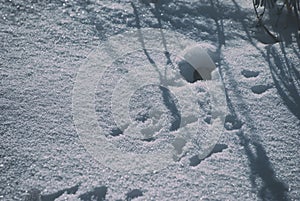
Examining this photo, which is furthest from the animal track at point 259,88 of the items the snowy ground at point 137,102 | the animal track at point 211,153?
the animal track at point 211,153

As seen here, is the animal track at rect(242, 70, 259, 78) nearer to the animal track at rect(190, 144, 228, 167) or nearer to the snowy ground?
the snowy ground

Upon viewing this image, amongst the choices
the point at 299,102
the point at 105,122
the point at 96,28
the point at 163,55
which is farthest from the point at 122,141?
the point at 299,102

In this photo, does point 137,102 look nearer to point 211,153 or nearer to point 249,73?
point 211,153

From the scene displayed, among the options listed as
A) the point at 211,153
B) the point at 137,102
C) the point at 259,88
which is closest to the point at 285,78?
the point at 259,88

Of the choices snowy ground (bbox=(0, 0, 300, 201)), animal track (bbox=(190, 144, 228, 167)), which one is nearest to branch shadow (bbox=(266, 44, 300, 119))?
snowy ground (bbox=(0, 0, 300, 201))

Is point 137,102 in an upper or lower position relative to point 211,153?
upper

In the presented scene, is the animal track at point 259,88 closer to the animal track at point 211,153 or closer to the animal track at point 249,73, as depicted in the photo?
the animal track at point 249,73

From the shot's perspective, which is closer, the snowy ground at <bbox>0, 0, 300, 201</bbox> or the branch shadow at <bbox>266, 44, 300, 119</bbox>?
the snowy ground at <bbox>0, 0, 300, 201</bbox>

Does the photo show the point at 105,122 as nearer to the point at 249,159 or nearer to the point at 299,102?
the point at 249,159
